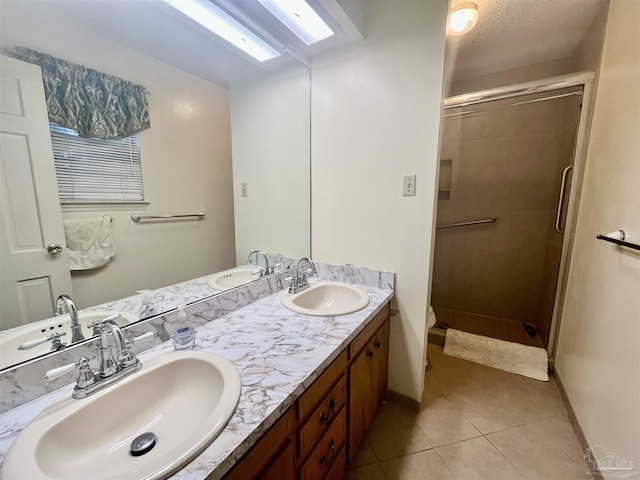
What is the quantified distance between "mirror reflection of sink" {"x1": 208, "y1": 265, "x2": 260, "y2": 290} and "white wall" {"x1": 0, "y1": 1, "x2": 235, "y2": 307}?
4 centimetres

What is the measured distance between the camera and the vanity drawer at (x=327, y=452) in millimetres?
817

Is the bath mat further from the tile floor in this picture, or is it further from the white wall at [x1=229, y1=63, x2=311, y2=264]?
the white wall at [x1=229, y1=63, x2=311, y2=264]

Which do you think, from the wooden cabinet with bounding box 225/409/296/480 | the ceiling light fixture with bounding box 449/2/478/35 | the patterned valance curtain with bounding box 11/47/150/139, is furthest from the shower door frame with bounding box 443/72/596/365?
the wooden cabinet with bounding box 225/409/296/480

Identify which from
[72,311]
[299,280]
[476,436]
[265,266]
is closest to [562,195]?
[476,436]

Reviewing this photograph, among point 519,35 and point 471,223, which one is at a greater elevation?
point 519,35

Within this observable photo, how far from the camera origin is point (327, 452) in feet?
3.01

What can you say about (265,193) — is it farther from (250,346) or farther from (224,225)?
(250,346)

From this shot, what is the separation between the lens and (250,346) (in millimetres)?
884

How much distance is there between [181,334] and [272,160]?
1060mm

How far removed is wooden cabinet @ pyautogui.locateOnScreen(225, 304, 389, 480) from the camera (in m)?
0.63

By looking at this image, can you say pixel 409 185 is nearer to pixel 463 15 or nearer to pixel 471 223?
→ pixel 463 15

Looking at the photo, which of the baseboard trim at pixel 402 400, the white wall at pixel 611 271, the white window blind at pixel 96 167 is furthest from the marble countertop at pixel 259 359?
the white wall at pixel 611 271

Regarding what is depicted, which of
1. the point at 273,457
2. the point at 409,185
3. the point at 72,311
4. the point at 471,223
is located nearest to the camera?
the point at 273,457

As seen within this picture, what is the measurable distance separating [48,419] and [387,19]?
1913mm
